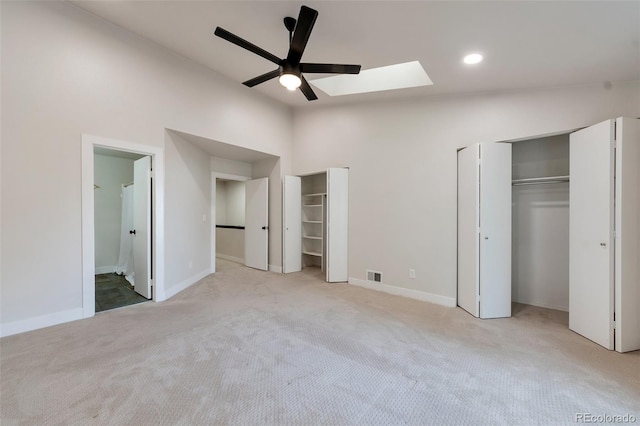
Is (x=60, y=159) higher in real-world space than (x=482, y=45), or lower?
lower

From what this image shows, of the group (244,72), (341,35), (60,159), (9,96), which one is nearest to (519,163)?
(341,35)

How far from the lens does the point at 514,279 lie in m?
3.76

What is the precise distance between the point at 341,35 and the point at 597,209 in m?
3.03

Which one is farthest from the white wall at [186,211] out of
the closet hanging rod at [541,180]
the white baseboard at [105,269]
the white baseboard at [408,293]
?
the closet hanging rod at [541,180]

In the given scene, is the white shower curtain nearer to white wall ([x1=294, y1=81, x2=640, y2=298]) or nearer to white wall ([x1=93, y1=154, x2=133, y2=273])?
white wall ([x1=93, y1=154, x2=133, y2=273])

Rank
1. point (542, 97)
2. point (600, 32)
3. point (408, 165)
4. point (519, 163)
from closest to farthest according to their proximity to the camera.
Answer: point (600, 32) → point (542, 97) → point (519, 163) → point (408, 165)

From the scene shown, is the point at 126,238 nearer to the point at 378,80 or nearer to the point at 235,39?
the point at 235,39

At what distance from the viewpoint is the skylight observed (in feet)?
11.9

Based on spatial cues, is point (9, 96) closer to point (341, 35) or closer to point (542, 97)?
point (341, 35)

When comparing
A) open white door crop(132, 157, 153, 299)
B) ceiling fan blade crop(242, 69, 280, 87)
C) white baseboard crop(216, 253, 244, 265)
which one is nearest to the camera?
ceiling fan blade crop(242, 69, 280, 87)

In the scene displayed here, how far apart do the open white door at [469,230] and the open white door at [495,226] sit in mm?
53

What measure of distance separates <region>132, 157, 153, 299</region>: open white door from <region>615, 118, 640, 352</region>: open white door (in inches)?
201

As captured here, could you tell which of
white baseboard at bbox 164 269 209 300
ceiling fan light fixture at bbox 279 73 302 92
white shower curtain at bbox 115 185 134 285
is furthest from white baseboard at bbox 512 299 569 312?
white shower curtain at bbox 115 185 134 285

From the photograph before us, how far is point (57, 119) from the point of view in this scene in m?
2.75
